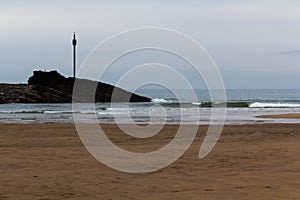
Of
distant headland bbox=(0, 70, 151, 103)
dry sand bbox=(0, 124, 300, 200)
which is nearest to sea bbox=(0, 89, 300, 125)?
distant headland bbox=(0, 70, 151, 103)

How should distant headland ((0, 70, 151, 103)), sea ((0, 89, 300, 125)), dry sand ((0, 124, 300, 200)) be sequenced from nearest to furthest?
dry sand ((0, 124, 300, 200)), sea ((0, 89, 300, 125)), distant headland ((0, 70, 151, 103))

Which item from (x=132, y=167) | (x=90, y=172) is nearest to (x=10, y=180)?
(x=90, y=172)

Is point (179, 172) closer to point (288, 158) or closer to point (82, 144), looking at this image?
point (288, 158)

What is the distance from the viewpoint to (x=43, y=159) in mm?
10531

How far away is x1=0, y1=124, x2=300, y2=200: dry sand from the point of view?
7.02 m

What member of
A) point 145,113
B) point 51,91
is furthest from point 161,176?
point 51,91

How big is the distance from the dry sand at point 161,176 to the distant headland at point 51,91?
4917 centimetres

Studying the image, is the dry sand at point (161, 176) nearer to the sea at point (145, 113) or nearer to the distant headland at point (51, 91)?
the sea at point (145, 113)

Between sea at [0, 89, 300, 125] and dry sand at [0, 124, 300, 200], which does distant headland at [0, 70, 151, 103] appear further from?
dry sand at [0, 124, 300, 200]

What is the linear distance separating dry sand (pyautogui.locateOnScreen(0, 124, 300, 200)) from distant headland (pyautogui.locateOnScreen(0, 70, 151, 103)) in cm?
4917

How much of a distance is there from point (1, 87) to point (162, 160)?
202 ft

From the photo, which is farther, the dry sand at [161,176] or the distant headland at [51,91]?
the distant headland at [51,91]

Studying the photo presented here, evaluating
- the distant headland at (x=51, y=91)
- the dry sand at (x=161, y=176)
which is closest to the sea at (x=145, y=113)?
the distant headland at (x=51, y=91)

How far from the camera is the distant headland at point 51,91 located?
63906mm
